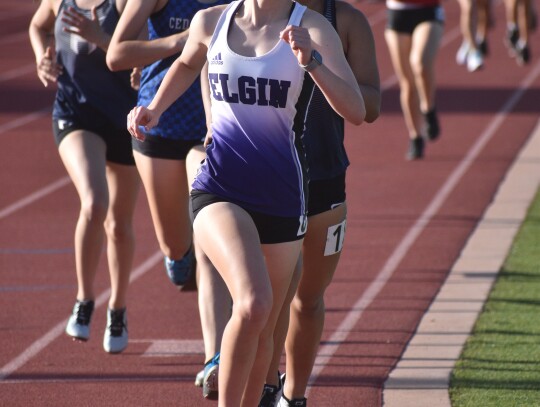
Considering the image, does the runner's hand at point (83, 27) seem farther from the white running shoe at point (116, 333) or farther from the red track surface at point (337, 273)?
the red track surface at point (337, 273)

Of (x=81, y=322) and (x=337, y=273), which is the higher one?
(x=81, y=322)

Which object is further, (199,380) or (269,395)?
(199,380)

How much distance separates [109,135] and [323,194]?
6.66 ft

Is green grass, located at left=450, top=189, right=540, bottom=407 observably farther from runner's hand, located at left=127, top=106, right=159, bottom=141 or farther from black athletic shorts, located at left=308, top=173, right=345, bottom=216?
runner's hand, located at left=127, top=106, right=159, bottom=141

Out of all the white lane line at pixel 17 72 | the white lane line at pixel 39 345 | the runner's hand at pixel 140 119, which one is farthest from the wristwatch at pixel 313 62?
the white lane line at pixel 17 72

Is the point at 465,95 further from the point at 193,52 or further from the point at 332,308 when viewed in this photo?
the point at 193,52

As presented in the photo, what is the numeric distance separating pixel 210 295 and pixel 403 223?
5.19m

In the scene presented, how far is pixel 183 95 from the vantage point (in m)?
6.48

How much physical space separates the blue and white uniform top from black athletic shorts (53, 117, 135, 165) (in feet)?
7.24

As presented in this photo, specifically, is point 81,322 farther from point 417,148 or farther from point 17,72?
point 17,72

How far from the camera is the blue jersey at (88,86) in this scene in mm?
7096

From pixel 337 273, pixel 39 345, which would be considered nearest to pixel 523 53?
pixel 337 273

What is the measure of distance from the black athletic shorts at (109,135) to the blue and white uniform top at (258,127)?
7.24 ft

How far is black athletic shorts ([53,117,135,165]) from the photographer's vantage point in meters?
7.10
